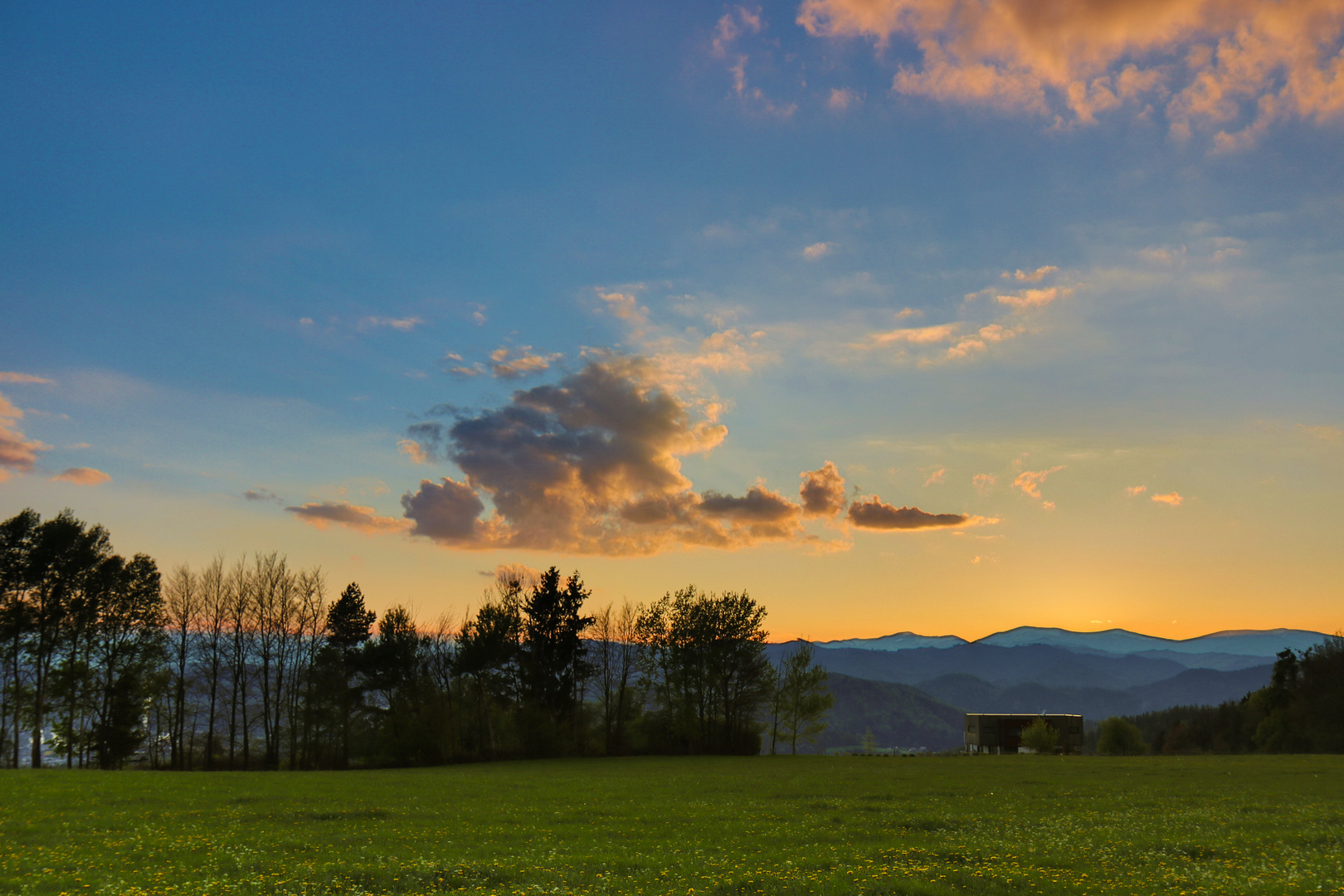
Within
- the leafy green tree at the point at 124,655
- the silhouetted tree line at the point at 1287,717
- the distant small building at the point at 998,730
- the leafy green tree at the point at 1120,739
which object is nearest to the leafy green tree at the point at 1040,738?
the silhouetted tree line at the point at 1287,717

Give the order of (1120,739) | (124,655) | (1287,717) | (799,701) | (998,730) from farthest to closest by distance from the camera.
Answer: (998,730) < (1120,739) < (1287,717) < (799,701) < (124,655)

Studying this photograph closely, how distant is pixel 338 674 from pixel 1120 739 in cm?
14067

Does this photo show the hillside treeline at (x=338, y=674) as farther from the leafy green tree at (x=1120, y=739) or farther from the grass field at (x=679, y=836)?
the leafy green tree at (x=1120, y=739)

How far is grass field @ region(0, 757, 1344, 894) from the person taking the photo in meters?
16.1

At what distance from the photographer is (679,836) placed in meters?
22.9

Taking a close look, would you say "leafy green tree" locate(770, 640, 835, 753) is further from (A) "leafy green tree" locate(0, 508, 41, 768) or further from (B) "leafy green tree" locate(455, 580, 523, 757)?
(A) "leafy green tree" locate(0, 508, 41, 768)

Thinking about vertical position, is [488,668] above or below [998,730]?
above

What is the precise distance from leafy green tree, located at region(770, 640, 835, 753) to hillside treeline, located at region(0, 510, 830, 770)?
0.26 m

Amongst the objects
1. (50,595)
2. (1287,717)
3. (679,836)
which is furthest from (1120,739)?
(50,595)

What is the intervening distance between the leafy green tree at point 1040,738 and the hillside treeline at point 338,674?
54231 mm

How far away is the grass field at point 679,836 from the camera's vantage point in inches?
633

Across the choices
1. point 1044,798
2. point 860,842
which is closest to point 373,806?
point 860,842

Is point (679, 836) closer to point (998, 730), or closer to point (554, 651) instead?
point (554, 651)

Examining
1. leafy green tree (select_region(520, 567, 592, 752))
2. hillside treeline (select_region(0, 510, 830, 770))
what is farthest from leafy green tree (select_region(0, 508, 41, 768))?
leafy green tree (select_region(520, 567, 592, 752))
